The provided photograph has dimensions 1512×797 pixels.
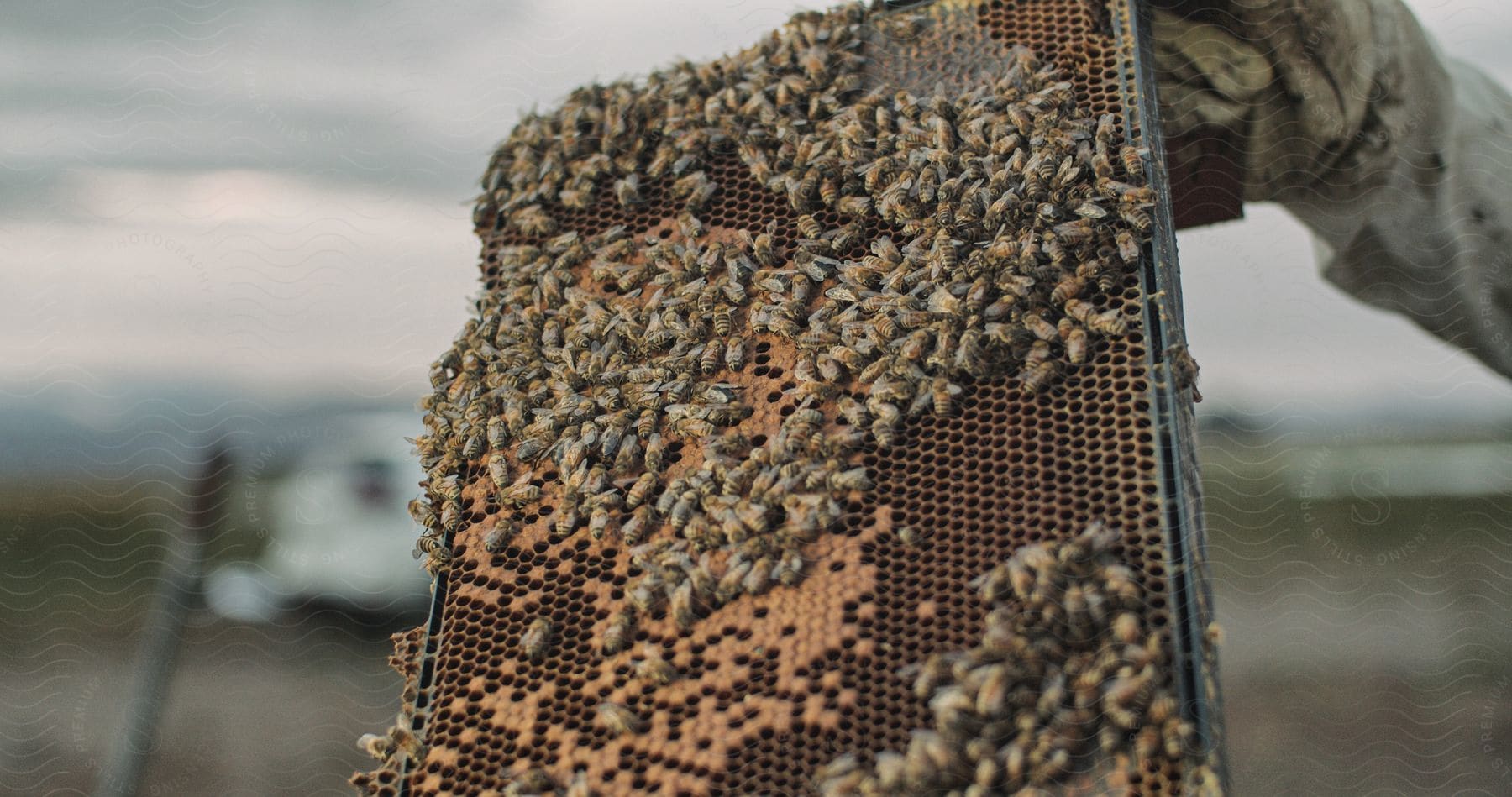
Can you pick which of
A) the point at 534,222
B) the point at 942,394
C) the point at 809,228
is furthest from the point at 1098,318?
the point at 534,222

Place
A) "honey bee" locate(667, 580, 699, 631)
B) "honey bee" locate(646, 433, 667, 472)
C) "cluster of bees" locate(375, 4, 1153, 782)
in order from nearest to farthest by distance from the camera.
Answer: "honey bee" locate(667, 580, 699, 631) → "cluster of bees" locate(375, 4, 1153, 782) → "honey bee" locate(646, 433, 667, 472)

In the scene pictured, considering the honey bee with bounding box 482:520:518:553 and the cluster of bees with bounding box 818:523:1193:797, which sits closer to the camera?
the cluster of bees with bounding box 818:523:1193:797

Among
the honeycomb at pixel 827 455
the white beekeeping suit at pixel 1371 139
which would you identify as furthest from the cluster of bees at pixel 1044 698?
the white beekeeping suit at pixel 1371 139

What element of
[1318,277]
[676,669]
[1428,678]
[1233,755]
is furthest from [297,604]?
[1428,678]

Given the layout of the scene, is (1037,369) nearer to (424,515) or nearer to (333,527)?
(424,515)

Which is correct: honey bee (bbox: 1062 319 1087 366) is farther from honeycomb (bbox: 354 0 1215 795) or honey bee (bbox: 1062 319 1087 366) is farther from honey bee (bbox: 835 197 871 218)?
honey bee (bbox: 835 197 871 218)

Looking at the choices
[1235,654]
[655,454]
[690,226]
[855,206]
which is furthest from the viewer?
[1235,654]

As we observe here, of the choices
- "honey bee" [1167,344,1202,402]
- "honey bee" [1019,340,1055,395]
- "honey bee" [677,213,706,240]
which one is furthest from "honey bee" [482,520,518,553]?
"honey bee" [1167,344,1202,402]
